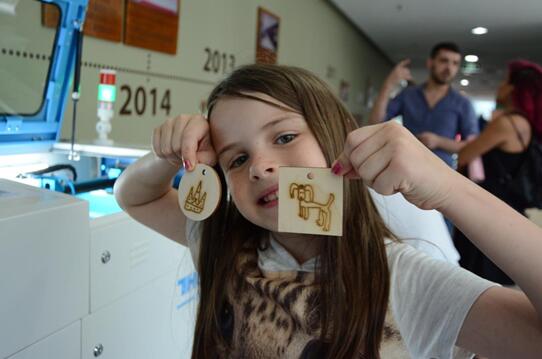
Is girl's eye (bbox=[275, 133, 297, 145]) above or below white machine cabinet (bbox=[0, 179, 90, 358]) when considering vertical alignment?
above

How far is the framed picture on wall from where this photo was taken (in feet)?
12.3

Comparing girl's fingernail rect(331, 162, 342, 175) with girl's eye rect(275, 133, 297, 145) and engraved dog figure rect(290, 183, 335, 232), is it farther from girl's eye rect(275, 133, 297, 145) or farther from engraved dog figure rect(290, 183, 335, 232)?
girl's eye rect(275, 133, 297, 145)

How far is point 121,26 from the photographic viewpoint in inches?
92.1

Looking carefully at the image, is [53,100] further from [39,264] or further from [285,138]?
[285,138]

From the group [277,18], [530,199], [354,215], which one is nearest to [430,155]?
[354,215]

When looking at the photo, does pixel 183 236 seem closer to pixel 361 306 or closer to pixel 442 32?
pixel 361 306

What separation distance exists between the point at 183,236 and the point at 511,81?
194 centimetres

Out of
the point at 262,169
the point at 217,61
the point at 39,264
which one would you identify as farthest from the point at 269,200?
the point at 217,61

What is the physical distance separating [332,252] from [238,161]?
0.23 metres

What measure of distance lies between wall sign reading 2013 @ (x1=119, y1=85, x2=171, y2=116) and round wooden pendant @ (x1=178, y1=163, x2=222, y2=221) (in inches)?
68.9

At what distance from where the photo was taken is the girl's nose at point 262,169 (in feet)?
2.51

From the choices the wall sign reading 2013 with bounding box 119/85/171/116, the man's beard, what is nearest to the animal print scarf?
the wall sign reading 2013 with bounding box 119/85/171/116

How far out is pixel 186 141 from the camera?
2.77 ft

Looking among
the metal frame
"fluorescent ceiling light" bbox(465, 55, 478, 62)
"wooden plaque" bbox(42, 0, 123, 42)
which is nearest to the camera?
the metal frame
